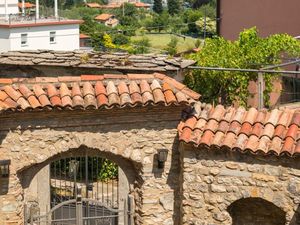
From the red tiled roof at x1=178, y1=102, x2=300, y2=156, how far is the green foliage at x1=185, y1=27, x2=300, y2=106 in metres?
3.49

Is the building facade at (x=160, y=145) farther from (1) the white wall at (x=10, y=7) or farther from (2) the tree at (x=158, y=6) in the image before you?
(2) the tree at (x=158, y=6)

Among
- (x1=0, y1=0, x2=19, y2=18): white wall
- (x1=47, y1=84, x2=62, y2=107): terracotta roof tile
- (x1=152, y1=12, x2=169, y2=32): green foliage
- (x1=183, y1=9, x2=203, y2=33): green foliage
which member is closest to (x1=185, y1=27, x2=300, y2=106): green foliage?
(x1=47, y1=84, x2=62, y2=107): terracotta roof tile

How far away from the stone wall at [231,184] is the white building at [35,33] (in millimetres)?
36320

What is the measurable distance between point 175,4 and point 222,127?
278 feet

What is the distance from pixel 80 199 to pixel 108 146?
0.95 m

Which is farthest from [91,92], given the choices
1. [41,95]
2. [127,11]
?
[127,11]

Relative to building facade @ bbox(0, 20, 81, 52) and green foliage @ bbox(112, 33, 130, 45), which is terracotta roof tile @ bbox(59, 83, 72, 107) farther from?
green foliage @ bbox(112, 33, 130, 45)

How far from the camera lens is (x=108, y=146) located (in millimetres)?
9289

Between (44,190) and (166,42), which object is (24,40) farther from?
(44,190)

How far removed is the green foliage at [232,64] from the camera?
13.0m

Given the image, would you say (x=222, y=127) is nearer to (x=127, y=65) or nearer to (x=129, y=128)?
(x=129, y=128)

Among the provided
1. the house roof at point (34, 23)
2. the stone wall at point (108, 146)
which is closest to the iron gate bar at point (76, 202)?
the stone wall at point (108, 146)

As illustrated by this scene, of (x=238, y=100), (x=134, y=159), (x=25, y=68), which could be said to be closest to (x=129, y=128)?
(x=134, y=159)

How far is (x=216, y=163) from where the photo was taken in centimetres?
902
